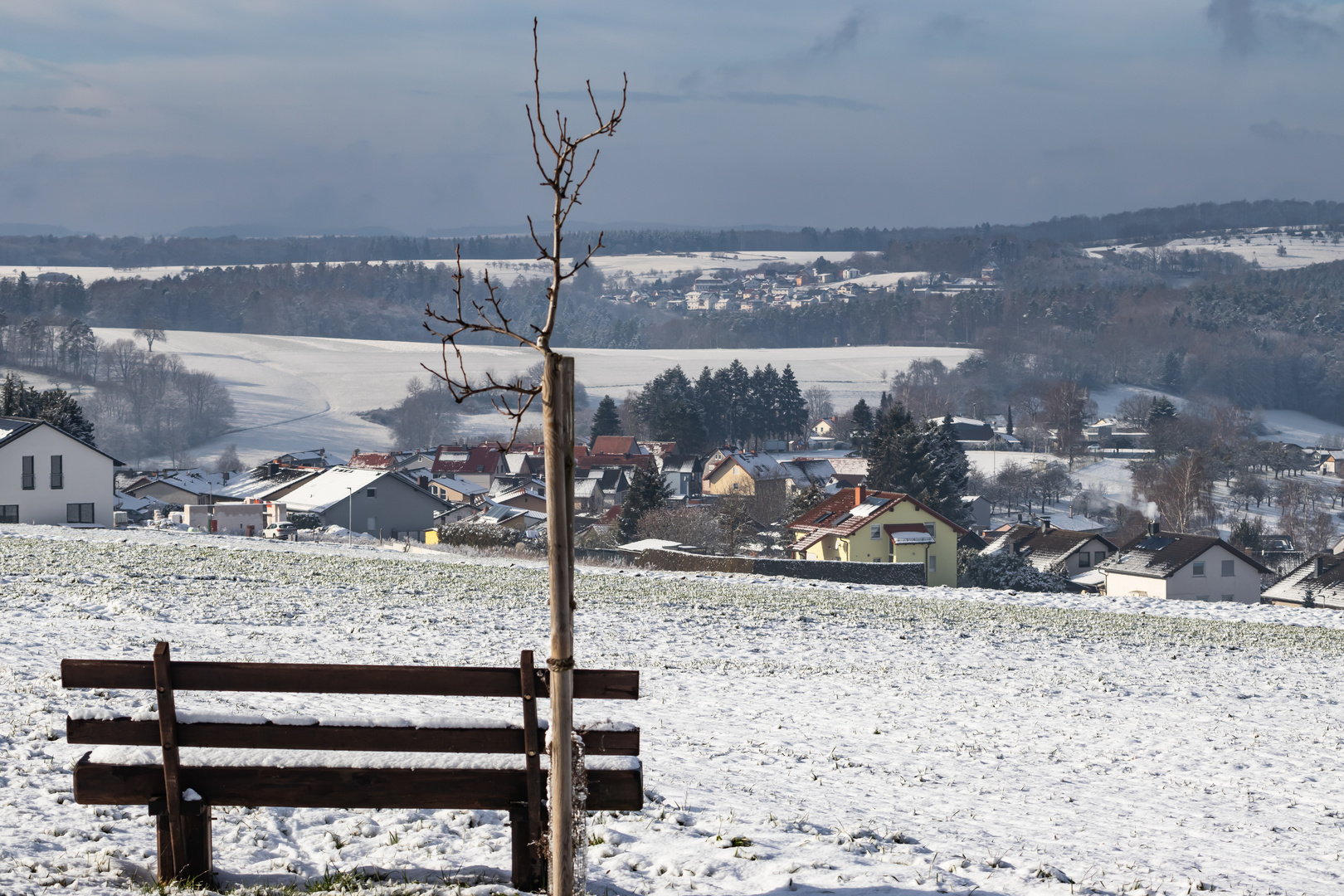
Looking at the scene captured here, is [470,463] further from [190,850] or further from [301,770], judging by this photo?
[301,770]

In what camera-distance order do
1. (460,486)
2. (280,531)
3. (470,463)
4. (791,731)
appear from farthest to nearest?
(470,463) → (460,486) → (280,531) → (791,731)

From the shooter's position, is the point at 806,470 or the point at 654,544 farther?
the point at 806,470

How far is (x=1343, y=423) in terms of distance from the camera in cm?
19888

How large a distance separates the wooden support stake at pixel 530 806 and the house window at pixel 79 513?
167 ft

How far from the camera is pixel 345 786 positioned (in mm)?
6496

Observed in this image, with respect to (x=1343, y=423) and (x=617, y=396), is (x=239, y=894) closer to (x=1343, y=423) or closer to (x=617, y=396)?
(x=617, y=396)

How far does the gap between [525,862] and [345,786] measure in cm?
113

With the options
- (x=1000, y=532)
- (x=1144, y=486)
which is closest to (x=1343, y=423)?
(x=1144, y=486)

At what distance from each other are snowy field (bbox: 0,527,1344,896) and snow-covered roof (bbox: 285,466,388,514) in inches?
1468

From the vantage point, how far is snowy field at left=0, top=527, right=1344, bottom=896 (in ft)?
24.4

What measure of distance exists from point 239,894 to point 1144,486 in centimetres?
11162

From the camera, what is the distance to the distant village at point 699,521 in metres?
49.6

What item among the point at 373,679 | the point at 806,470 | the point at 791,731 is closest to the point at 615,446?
the point at 806,470

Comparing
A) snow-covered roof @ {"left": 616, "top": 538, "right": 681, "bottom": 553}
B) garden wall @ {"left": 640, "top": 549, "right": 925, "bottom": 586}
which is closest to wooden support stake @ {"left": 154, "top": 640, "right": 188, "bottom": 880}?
garden wall @ {"left": 640, "top": 549, "right": 925, "bottom": 586}
